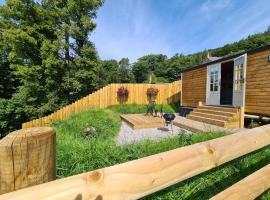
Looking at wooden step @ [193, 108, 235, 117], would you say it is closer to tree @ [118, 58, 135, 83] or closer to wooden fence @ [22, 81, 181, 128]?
wooden fence @ [22, 81, 181, 128]

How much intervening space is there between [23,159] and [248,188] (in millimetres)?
1477

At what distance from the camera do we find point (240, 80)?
29.2 feet

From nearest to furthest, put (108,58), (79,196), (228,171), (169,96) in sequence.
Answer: (79,196)
(228,171)
(169,96)
(108,58)

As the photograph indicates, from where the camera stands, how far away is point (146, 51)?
4084cm

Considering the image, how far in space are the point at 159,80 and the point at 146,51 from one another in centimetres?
1202

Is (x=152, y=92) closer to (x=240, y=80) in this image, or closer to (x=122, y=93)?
(x=122, y=93)

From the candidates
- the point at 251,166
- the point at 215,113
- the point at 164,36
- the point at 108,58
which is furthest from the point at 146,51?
the point at 251,166

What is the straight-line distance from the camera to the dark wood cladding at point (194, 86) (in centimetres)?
1154

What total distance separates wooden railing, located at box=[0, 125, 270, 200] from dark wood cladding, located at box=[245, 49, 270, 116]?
7508mm

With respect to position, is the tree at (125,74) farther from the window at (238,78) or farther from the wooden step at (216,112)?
the window at (238,78)

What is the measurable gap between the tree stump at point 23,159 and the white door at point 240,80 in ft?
30.2

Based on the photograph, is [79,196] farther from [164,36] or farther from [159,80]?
[159,80]

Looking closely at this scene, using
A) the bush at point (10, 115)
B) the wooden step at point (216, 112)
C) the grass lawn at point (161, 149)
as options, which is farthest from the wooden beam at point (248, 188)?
the bush at point (10, 115)

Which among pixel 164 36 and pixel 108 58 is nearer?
pixel 164 36
